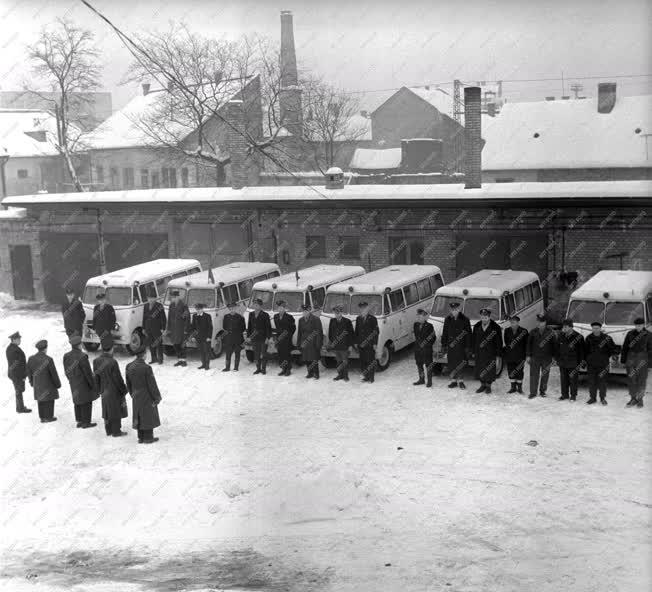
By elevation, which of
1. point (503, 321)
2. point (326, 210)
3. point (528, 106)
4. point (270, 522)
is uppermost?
point (528, 106)

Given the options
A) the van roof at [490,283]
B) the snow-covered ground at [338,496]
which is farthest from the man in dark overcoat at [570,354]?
the van roof at [490,283]

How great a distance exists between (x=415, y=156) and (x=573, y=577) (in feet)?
155

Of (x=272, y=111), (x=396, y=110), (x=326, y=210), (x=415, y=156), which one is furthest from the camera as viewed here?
(x=396, y=110)

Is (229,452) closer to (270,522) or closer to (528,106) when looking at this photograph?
(270,522)

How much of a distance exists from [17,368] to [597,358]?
10.4m

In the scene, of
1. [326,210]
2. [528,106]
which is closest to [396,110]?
[528,106]

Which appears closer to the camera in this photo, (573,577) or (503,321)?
(573,577)

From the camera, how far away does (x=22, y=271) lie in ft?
98.2

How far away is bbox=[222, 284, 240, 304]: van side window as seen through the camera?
1923cm

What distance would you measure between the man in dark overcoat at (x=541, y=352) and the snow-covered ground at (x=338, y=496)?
1.28 feet

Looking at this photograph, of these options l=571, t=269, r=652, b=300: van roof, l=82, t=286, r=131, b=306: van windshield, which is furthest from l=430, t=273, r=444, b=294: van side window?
l=82, t=286, r=131, b=306: van windshield

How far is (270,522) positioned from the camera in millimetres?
10070

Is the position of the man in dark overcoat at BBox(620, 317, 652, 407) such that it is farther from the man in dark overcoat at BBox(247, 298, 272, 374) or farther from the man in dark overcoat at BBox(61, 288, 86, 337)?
the man in dark overcoat at BBox(61, 288, 86, 337)

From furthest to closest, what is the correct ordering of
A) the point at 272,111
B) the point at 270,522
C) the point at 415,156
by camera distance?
the point at 415,156 < the point at 272,111 < the point at 270,522
